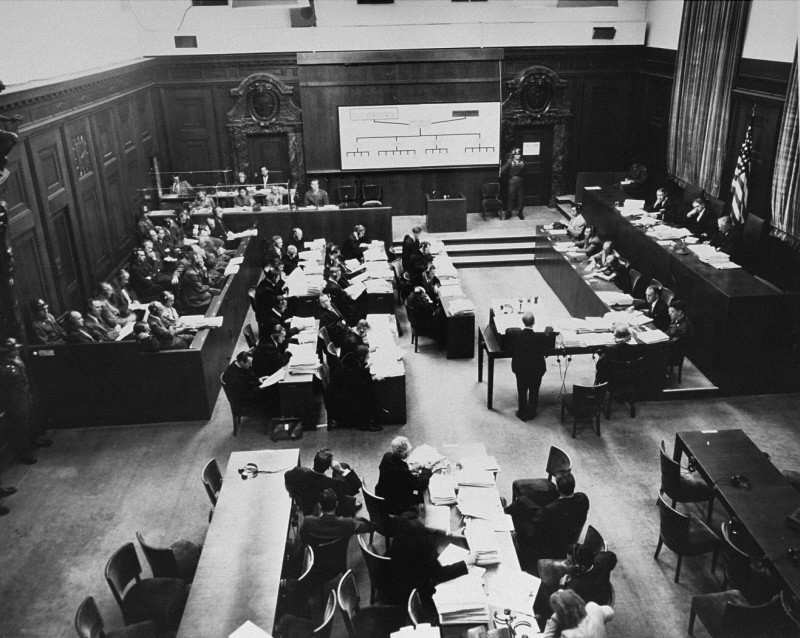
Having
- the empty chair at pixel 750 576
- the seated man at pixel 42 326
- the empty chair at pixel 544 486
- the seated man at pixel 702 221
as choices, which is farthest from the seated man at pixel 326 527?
the seated man at pixel 702 221

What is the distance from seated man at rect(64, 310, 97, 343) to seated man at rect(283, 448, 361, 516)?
3.92 metres

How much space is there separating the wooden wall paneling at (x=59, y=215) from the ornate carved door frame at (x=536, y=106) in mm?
10129

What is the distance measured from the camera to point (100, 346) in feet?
29.0

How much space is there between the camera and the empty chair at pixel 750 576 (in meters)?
5.58

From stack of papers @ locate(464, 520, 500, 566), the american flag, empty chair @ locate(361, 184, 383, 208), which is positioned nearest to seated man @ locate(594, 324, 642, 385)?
stack of papers @ locate(464, 520, 500, 566)

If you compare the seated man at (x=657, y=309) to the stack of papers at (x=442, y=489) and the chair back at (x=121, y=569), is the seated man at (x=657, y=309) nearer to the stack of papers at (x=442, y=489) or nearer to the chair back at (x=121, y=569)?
the stack of papers at (x=442, y=489)

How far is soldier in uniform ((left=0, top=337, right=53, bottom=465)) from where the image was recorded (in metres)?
8.14

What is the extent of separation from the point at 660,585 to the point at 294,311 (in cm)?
699

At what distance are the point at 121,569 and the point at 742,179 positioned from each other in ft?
35.5

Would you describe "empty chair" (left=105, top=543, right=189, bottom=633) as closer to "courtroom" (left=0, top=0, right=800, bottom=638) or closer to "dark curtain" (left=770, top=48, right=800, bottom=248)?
"courtroom" (left=0, top=0, right=800, bottom=638)

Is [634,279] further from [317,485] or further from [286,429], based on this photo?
[317,485]

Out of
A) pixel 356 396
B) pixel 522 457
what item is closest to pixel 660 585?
pixel 522 457

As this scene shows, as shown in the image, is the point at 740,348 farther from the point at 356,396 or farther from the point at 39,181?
the point at 39,181

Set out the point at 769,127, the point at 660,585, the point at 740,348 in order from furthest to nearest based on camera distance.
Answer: the point at 769,127
the point at 740,348
the point at 660,585
